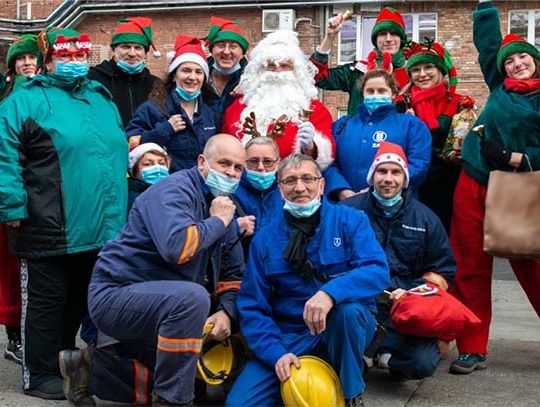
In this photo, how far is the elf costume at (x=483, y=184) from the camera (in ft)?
17.4

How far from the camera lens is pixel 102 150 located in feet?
16.0

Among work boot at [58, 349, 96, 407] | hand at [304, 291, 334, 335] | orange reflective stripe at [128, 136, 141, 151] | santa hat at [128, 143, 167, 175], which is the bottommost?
work boot at [58, 349, 96, 407]

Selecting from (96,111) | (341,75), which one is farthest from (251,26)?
(96,111)

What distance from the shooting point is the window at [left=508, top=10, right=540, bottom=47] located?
21875 mm

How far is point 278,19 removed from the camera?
75.6ft

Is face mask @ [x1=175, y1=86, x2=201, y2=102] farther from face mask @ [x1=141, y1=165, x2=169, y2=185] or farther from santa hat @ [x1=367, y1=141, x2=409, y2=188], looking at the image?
santa hat @ [x1=367, y1=141, x2=409, y2=188]

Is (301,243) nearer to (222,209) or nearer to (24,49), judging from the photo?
(222,209)

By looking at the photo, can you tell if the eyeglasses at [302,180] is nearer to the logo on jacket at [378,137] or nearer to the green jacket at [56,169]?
the green jacket at [56,169]

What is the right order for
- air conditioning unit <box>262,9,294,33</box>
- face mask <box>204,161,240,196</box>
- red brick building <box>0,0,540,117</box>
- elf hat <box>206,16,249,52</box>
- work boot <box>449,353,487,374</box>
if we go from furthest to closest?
air conditioning unit <box>262,9,294,33</box> → red brick building <box>0,0,540,117</box> → elf hat <box>206,16,249,52</box> → work boot <box>449,353,487,374</box> → face mask <box>204,161,240,196</box>

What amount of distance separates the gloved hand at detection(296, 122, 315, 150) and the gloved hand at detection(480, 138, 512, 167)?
1.12 metres

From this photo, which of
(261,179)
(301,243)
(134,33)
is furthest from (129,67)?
(301,243)

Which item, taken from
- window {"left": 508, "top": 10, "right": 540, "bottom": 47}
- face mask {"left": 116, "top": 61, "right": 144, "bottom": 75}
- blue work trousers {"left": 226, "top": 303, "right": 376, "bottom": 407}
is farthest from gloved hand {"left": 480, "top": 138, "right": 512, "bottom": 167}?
window {"left": 508, "top": 10, "right": 540, "bottom": 47}

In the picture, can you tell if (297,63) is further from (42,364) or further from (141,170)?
(42,364)

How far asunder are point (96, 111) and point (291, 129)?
4.75ft
